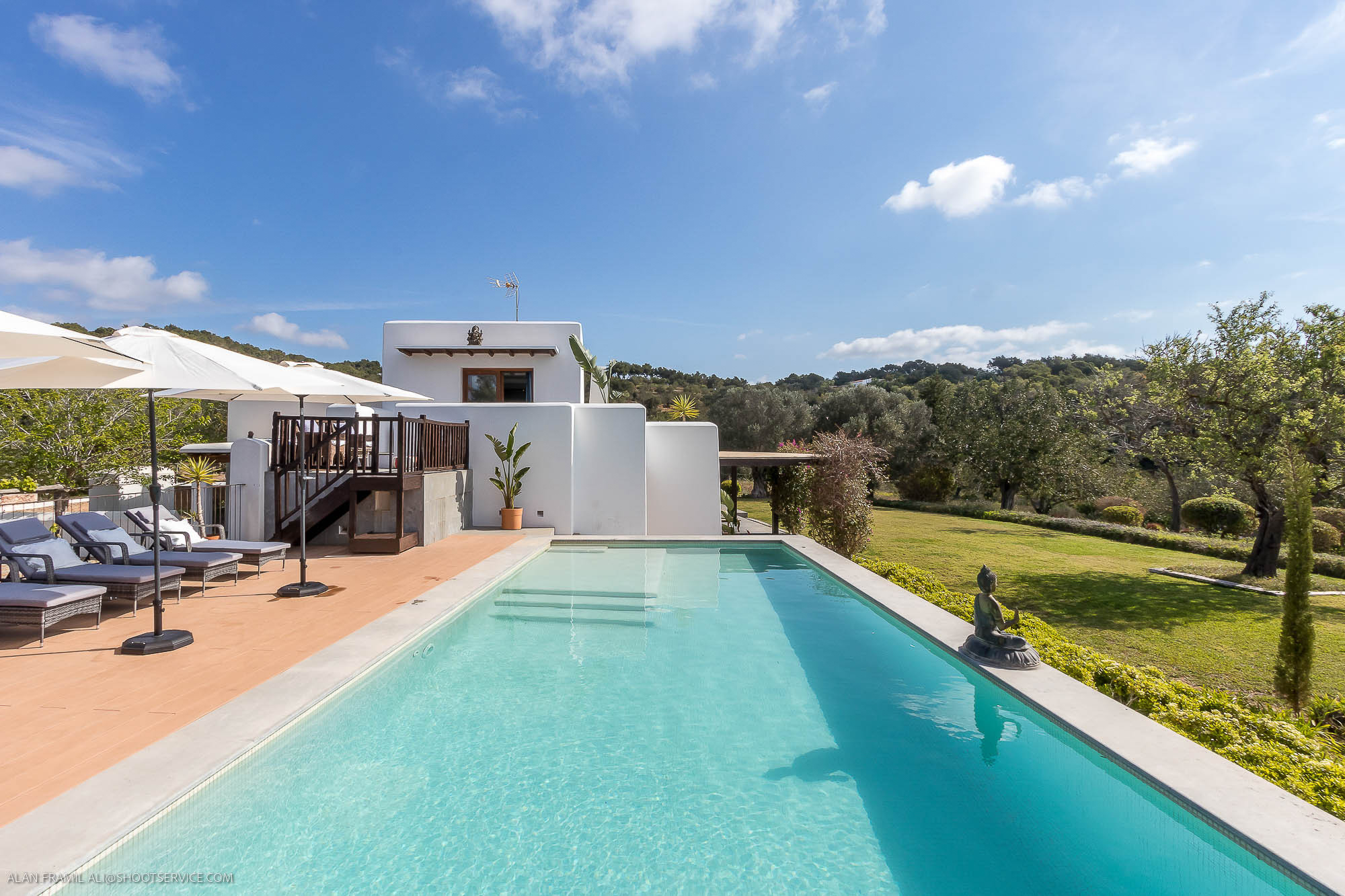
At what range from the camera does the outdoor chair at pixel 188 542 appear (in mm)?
7773

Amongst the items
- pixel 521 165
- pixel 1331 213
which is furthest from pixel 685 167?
pixel 1331 213

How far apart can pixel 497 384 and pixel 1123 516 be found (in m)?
24.8

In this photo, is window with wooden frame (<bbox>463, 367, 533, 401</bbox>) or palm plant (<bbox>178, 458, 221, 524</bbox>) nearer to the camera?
palm plant (<bbox>178, 458, 221, 524</bbox>)

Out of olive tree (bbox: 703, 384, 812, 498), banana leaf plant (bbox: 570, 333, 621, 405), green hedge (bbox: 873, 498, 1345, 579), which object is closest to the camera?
green hedge (bbox: 873, 498, 1345, 579)

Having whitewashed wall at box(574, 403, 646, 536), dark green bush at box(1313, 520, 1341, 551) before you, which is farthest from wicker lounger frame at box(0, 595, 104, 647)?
dark green bush at box(1313, 520, 1341, 551)

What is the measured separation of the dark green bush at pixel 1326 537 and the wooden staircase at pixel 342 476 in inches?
932

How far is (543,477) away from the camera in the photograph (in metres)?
13.7

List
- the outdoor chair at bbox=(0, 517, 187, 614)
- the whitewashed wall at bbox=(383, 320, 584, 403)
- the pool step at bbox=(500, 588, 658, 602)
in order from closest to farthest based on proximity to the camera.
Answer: the outdoor chair at bbox=(0, 517, 187, 614) → the pool step at bbox=(500, 588, 658, 602) → the whitewashed wall at bbox=(383, 320, 584, 403)

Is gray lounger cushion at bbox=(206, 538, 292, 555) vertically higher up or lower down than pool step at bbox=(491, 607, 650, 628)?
higher up

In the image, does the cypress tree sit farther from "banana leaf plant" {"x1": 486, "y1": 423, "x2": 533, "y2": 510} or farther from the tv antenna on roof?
the tv antenna on roof

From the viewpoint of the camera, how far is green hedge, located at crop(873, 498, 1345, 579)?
14.4 m

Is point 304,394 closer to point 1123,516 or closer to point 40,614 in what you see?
point 40,614

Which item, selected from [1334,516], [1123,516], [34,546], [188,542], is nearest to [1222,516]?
[1334,516]

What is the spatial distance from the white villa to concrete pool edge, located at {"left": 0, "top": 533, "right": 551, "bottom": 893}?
19.3ft
